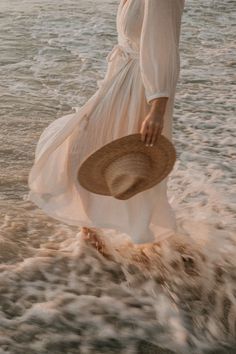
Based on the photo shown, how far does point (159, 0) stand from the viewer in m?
2.92

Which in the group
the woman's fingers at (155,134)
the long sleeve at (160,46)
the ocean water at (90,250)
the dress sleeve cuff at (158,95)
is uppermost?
the long sleeve at (160,46)

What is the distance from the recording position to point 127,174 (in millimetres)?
3246

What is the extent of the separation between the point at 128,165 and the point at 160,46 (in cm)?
61

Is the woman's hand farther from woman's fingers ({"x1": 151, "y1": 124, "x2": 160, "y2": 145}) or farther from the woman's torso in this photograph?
the woman's torso

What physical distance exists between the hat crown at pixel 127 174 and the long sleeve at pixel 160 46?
0.32 meters

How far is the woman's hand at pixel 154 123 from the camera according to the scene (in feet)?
10.1

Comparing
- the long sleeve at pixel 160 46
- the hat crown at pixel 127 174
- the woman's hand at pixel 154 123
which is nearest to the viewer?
the long sleeve at pixel 160 46

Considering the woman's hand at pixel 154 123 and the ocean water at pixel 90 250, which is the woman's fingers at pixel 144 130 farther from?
the ocean water at pixel 90 250

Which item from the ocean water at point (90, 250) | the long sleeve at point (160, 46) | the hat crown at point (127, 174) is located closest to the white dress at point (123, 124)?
the long sleeve at point (160, 46)

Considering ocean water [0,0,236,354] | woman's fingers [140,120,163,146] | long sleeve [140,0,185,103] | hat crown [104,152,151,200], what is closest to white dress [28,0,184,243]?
long sleeve [140,0,185,103]

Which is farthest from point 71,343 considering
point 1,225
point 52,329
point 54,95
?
point 54,95

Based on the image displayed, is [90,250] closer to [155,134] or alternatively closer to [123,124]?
[123,124]

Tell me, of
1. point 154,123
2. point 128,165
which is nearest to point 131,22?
point 154,123

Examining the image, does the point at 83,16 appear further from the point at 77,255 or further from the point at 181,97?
the point at 77,255
